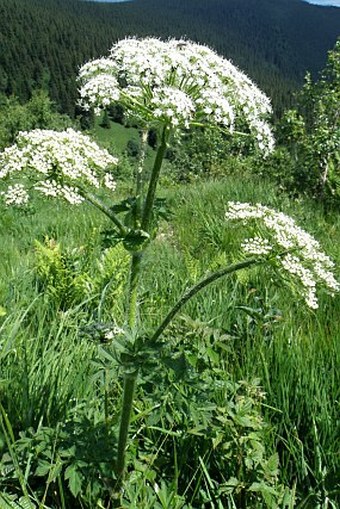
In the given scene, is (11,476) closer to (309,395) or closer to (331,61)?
(309,395)

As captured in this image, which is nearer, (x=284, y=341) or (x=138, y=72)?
(x=138, y=72)

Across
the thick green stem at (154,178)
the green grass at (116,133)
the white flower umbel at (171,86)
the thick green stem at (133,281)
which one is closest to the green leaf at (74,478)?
the thick green stem at (133,281)

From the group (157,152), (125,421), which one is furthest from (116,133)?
(125,421)

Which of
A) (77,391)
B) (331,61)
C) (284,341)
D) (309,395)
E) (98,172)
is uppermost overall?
(331,61)

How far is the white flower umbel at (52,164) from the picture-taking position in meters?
2.00

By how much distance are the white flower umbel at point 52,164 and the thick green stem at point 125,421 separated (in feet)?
2.28

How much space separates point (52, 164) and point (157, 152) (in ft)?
1.40

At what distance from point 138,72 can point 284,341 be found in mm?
1636

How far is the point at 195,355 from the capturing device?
2.22 meters

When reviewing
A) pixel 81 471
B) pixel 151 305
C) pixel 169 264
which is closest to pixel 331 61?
pixel 169 264

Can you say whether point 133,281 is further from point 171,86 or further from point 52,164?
point 171,86

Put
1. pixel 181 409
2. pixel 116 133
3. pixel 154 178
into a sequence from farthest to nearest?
pixel 116 133 → pixel 181 409 → pixel 154 178

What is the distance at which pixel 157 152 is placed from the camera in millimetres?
1896

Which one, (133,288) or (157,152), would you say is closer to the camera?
(157,152)
